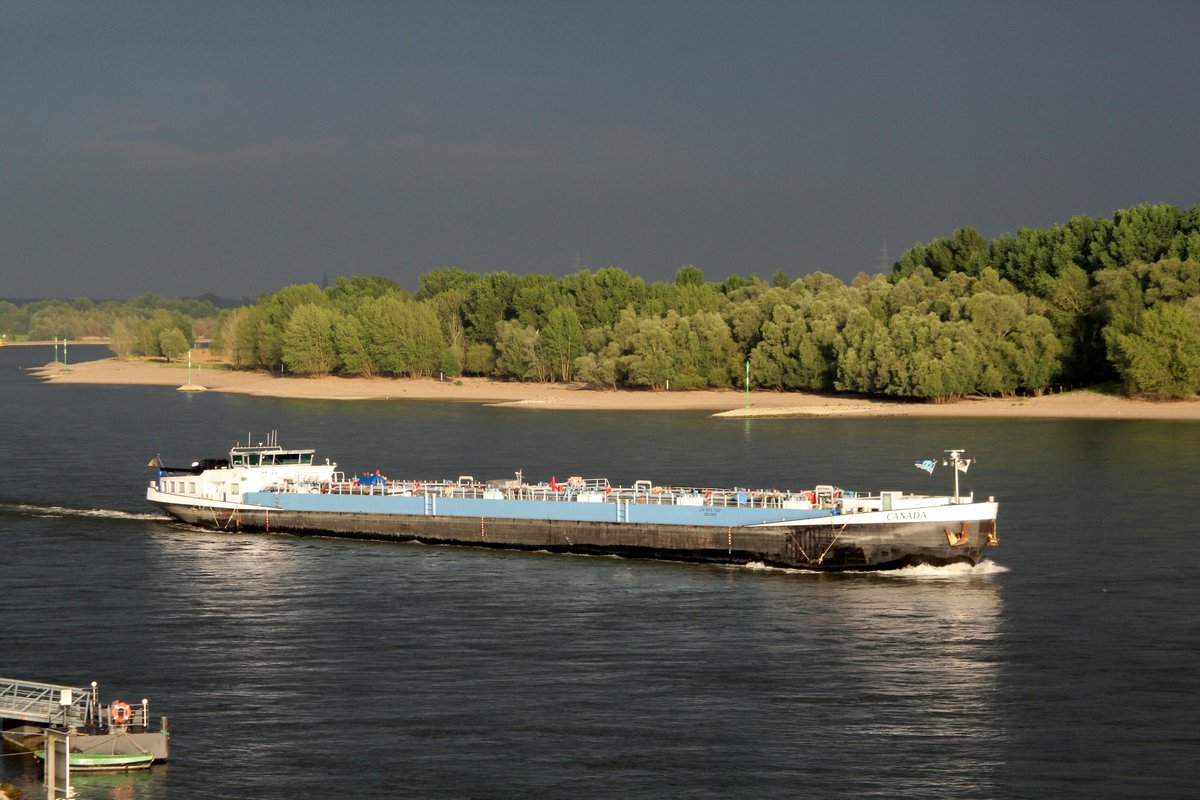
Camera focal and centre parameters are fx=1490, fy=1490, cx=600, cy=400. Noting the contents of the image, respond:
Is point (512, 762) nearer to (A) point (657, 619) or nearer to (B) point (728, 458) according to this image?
(A) point (657, 619)

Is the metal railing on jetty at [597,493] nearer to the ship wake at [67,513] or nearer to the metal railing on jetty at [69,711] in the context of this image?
the ship wake at [67,513]

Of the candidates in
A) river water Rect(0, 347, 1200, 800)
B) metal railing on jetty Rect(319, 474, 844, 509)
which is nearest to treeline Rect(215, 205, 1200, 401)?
river water Rect(0, 347, 1200, 800)

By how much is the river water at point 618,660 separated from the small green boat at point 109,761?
0.37 metres

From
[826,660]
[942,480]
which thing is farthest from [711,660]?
[942,480]

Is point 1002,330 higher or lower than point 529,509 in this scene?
higher

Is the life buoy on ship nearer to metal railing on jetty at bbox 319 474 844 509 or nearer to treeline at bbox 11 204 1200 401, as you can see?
metal railing on jetty at bbox 319 474 844 509

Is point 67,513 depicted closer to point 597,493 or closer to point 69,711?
point 597,493

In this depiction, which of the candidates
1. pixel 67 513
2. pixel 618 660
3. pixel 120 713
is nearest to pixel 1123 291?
pixel 67 513

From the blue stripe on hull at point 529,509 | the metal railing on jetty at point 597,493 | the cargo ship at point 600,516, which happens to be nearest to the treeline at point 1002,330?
the cargo ship at point 600,516

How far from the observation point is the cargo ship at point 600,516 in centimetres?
6638

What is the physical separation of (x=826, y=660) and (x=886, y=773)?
11.1 m

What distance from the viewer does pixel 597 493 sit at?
7438 cm

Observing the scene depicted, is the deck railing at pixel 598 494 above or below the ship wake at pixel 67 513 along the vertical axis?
above

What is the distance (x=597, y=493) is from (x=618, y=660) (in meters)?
23.8
